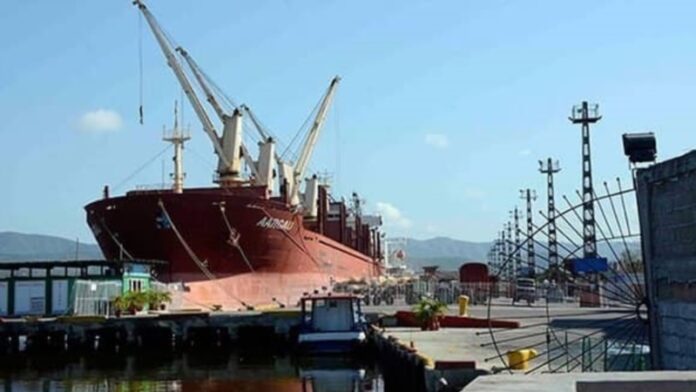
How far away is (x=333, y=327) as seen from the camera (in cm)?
3856

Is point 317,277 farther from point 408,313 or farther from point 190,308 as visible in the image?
point 408,313

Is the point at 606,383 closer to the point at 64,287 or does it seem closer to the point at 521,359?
the point at 521,359

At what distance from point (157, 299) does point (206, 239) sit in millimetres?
10655

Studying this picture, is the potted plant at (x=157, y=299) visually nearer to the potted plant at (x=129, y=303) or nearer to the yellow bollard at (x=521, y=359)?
the potted plant at (x=129, y=303)

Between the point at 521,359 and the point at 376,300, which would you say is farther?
the point at 376,300

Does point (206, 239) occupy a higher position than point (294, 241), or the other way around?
point (294, 241)

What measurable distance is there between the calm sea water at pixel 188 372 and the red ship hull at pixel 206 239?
1644 cm

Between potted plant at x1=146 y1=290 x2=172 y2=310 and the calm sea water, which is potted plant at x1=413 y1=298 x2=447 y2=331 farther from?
potted plant at x1=146 y1=290 x2=172 y2=310

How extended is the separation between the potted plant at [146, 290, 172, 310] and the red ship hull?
5373mm

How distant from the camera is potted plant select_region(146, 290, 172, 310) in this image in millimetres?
48812

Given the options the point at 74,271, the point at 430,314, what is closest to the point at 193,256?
the point at 74,271

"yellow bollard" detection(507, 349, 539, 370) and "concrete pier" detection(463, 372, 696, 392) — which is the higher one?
"concrete pier" detection(463, 372, 696, 392)

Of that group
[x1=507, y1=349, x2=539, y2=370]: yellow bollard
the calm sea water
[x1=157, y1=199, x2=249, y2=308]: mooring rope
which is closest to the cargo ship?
[x1=157, y1=199, x2=249, y2=308]: mooring rope

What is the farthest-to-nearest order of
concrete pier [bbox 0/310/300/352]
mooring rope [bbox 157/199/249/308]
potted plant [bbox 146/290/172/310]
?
mooring rope [bbox 157/199/249/308] → potted plant [bbox 146/290/172/310] → concrete pier [bbox 0/310/300/352]
